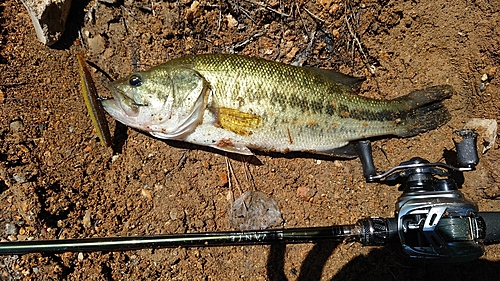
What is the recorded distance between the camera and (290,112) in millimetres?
3301

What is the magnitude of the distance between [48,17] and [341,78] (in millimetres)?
2792

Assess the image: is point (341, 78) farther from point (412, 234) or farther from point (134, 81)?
point (134, 81)

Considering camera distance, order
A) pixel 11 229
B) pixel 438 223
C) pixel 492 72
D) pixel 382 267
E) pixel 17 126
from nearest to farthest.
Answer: pixel 438 223 < pixel 11 229 < pixel 17 126 < pixel 382 267 < pixel 492 72

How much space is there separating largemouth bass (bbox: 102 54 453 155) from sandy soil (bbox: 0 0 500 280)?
0.32 metres

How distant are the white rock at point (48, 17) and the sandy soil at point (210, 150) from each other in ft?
0.37

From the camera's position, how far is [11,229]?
9.67ft

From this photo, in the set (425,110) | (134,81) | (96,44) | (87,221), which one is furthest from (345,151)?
(96,44)

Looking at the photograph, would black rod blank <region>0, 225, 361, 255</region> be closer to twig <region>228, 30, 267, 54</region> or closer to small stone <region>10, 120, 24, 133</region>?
small stone <region>10, 120, 24, 133</region>

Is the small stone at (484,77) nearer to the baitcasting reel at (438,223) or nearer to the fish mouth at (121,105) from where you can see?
the baitcasting reel at (438,223)

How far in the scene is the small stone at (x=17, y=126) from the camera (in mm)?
3126

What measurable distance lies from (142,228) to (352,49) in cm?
279

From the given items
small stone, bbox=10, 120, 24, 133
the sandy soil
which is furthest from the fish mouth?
small stone, bbox=10, 120, 24, 133

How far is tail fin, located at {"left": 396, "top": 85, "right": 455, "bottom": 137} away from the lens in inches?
139

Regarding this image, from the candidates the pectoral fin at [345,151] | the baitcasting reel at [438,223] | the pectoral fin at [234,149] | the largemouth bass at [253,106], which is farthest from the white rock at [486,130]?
the pectoral fin at [234,149]
